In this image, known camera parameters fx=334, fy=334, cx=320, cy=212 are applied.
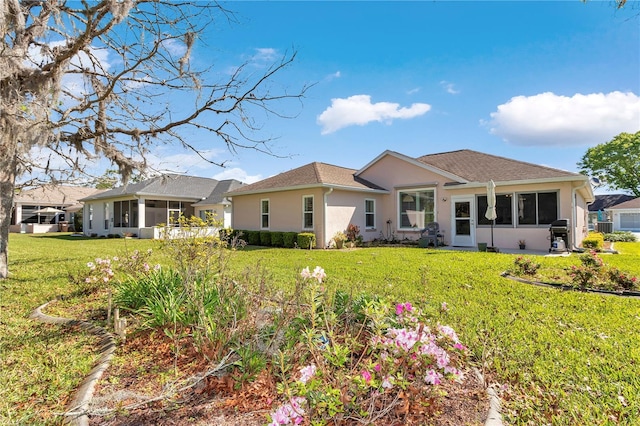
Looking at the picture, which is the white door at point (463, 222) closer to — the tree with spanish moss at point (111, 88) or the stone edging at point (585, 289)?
the stone edging at point (585, 289)

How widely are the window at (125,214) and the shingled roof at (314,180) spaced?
Answer: 10.1 meters

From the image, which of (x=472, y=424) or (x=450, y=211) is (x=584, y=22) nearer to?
(x=450, y=211)

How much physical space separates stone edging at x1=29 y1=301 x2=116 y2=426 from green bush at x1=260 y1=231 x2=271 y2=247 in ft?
38.0

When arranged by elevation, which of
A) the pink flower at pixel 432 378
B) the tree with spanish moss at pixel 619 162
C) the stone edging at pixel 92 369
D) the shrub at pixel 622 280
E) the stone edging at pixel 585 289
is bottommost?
the stone edging at pixel 92 369

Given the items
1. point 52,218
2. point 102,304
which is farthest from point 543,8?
point 52,218

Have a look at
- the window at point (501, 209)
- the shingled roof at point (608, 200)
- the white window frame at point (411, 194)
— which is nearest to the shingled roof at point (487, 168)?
the window at point (501, 209)

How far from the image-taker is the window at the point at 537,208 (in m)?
13.6

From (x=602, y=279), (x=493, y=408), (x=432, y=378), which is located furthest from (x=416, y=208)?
(x=432, y=378)

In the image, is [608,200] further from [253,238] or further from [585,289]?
[585,289]

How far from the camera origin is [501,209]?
1482cm

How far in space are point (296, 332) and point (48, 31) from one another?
7.29 m

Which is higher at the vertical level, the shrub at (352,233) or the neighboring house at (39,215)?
the neighboring house at (39,215)

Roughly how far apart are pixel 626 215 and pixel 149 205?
4833 cm

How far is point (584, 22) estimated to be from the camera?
861 centimetres
